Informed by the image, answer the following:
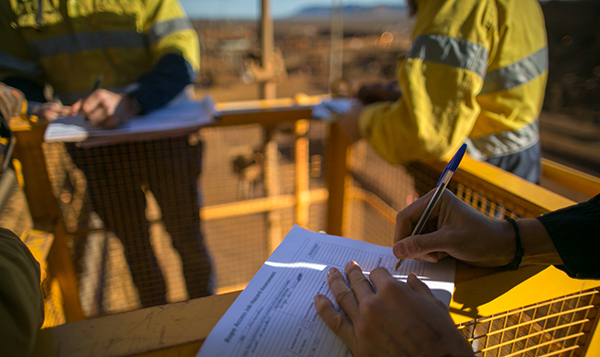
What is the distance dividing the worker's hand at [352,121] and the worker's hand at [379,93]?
6 cm

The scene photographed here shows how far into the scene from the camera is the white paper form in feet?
1.82

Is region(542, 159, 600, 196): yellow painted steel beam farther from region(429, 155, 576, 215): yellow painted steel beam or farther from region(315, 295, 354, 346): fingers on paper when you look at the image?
region(315, 295, 354, 346): fingers on paper

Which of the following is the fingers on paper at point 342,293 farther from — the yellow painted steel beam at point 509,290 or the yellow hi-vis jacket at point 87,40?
the yellow hi-vis jacket at point 87,40

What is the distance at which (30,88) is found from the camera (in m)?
1.61

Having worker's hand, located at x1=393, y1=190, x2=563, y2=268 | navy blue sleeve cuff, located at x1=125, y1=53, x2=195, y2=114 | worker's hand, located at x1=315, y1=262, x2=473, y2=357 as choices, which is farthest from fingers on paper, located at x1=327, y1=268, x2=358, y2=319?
navy blue sleeve cuff, located at x1=125, y1=53, x2=195, y2=114

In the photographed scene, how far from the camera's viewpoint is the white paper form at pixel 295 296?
556mm

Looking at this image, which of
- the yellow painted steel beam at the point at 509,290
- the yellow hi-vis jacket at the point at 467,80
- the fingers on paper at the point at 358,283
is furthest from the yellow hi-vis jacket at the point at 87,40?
the yellow painted steel beam at the point at 509,290

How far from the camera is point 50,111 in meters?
1.46

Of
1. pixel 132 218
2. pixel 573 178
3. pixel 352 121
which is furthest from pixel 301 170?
pixel 573 178

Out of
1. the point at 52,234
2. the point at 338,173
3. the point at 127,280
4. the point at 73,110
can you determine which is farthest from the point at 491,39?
the point at 127,280

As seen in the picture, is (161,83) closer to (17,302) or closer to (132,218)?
(132,218)

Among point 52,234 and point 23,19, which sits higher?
point 23,19

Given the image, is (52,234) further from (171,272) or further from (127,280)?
(171,272)

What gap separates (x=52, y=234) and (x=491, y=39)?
1776 millimetres
